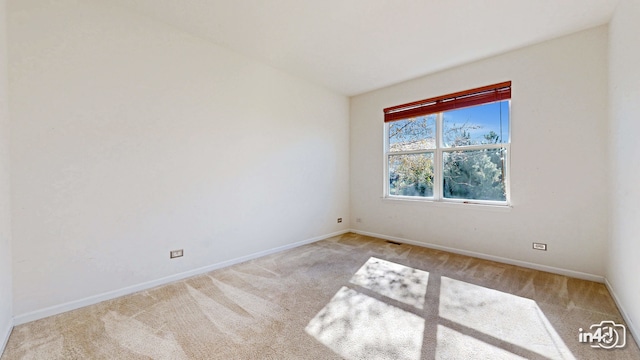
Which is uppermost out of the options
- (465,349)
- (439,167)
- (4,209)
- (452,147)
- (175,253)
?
(452,147)

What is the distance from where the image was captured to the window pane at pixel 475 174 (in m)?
3.35

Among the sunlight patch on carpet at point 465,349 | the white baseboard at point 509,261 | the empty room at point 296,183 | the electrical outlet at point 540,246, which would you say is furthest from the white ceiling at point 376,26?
the sunlight patch on carpet at point 465,349

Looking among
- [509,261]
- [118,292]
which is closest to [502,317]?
[509,261]

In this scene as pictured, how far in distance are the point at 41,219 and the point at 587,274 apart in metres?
5.25

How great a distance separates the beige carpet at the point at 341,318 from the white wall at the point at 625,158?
25 cm

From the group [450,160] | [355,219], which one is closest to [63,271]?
[355,219]

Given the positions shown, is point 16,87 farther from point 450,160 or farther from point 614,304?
point 614,304

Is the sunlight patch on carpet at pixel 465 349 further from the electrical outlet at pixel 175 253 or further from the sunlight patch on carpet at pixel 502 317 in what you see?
the electrical outlet at pixel 175 253

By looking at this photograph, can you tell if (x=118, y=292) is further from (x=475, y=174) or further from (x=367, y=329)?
(x=475, y=174)

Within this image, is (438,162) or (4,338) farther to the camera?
(438,162)

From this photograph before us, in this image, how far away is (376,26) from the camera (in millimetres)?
2676

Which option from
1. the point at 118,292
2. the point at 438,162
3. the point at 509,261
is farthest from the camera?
the point at 438,162

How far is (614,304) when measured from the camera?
2.22 m

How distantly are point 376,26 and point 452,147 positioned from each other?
209 cm
